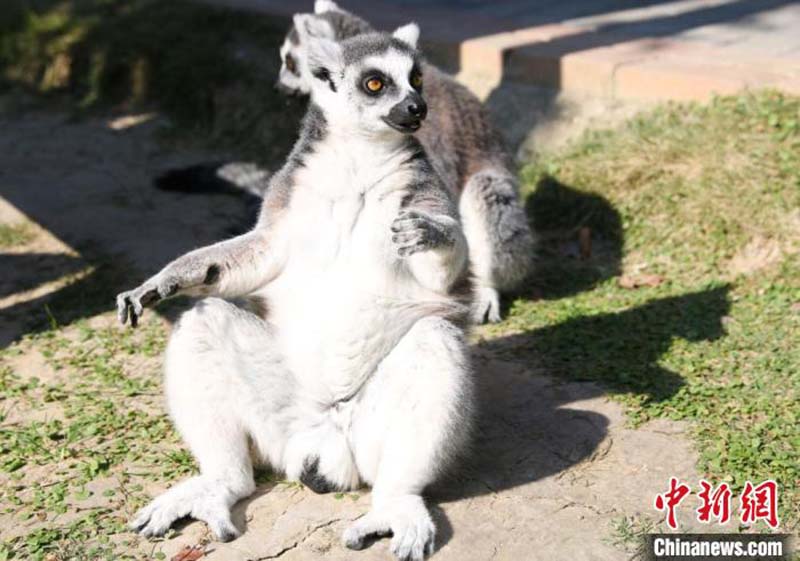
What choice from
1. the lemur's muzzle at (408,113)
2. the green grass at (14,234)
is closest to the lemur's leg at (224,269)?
the lemur's muzzle at (408,113)

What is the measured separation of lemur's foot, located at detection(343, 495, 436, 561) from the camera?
3.63 m

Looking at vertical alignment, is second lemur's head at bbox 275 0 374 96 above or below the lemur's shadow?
above

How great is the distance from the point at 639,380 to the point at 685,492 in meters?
0.96

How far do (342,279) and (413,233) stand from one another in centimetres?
44

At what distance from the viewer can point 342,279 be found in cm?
409

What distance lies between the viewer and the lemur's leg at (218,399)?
392 centimetres

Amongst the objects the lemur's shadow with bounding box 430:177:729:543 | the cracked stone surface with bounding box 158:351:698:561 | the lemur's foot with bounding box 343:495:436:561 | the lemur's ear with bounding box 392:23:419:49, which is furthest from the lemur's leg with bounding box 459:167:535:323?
the lemur's foot with bounding box 343:495:436:561

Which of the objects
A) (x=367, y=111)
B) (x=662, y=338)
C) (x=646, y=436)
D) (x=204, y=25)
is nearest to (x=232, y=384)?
(x=367, y=111)

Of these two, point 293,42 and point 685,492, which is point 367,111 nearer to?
point 685,492

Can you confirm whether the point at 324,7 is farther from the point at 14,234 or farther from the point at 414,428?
the point at 414,428

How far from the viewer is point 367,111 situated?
13.6 ft

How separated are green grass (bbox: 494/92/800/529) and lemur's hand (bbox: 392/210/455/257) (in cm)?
134

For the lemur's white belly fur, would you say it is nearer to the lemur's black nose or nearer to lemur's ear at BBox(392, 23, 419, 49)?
the lemur's black nose

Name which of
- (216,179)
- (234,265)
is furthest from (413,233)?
(216,179)
